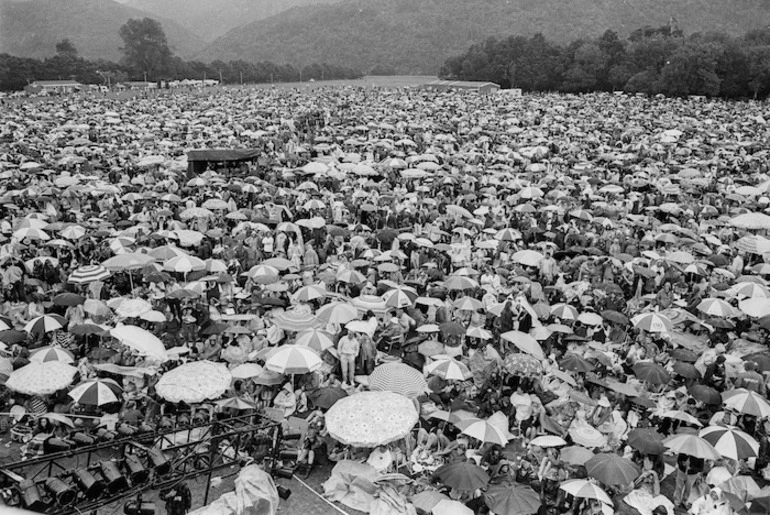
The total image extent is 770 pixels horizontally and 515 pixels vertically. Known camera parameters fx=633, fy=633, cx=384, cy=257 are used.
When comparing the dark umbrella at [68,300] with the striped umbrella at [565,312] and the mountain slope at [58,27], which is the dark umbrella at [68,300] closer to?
the striped umbrella at [565,312]

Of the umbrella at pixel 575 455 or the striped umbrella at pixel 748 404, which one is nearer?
the umbrella at pixel 575 455

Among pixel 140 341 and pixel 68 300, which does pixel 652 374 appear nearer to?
pixel 140 341

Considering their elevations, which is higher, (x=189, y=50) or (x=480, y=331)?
(x=189, y=50)

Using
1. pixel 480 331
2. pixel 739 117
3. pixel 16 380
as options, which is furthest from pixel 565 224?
pixel 739 117

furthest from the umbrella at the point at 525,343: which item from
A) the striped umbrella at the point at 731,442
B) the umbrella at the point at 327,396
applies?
the umbrella at the point at 327,396

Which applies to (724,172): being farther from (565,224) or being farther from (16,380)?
(16,380)

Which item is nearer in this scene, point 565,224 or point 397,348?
point 397,348

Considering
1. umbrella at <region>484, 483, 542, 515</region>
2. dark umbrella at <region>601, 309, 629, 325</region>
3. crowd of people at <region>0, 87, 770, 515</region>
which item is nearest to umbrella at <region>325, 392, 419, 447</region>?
crowd of people at <region>0, 87, 770, 515</region>
